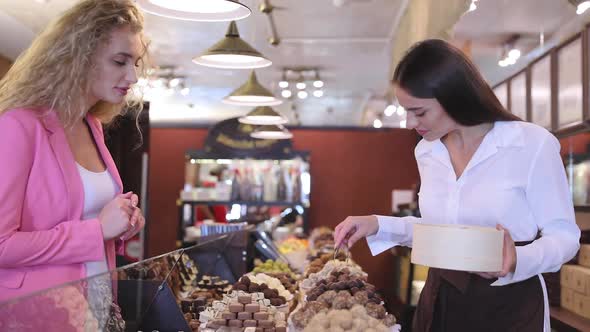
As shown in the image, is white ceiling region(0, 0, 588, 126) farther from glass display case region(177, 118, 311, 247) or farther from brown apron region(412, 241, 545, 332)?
brown apron region(412, 241, 545, 332)

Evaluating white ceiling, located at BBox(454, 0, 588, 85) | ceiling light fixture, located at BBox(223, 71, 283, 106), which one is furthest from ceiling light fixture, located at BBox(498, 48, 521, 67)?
ceiling light fixture, located at BBox(223, 71, 283, 106)

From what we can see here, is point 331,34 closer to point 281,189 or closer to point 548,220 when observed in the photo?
point 281,189

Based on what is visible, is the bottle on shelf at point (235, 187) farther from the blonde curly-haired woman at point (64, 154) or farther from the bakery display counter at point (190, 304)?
the blonde curly-haired woman at point (64, 154)

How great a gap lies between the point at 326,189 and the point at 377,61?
2483 mm

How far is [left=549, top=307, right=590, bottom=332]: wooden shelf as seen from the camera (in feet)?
12.4

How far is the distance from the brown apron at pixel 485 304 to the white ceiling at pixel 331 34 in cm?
369

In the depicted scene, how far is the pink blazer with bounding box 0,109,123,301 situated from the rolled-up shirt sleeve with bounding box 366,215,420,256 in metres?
0.98

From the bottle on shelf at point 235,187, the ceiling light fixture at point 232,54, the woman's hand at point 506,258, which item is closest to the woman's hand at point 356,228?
the woman's hand at point 506,258

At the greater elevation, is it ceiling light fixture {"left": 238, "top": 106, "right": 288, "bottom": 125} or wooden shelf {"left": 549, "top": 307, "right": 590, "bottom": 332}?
ceiling light fixture {"left": 238, "top": 106, "right": 288, "bottom": 125}

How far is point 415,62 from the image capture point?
2104 mm

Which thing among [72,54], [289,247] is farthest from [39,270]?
[289,247]

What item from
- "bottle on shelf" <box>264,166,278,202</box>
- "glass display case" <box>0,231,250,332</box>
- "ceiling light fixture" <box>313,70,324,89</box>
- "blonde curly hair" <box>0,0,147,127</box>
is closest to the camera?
"glass display case" <box>0,231,250,332</box>

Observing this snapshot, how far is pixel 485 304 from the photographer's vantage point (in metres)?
2.07

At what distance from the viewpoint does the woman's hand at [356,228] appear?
234cm
